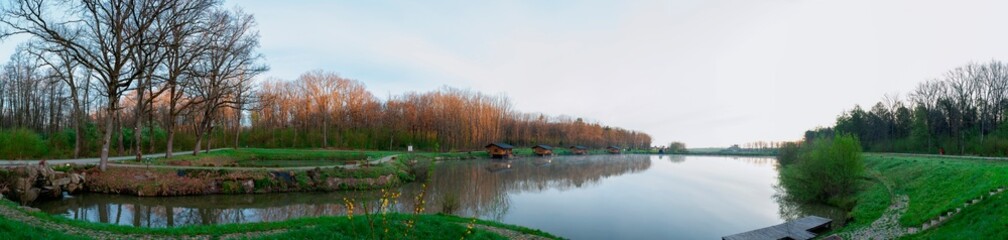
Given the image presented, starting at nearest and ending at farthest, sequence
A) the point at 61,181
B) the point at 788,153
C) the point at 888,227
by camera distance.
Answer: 1. the point at 888,227
2. the point at 61,181
3. the point at 788,153

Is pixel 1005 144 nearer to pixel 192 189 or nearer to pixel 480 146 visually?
pixel 192 189

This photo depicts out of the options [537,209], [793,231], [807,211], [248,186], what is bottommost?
[807,211]

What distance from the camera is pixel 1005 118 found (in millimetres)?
36531

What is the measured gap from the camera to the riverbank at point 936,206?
373 inches

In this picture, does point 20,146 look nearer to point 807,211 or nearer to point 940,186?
point 807,211

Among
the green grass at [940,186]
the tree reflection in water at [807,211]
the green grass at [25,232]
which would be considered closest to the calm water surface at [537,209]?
the tree reflection in water at [807,211]

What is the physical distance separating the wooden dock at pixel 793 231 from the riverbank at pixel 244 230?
668cm

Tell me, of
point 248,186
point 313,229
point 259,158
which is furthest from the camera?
point 259,158

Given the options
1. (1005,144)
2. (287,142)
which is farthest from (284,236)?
(287,142)

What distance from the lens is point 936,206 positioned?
42.2 ft

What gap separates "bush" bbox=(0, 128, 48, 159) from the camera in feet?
69.6

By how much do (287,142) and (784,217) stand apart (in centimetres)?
5009

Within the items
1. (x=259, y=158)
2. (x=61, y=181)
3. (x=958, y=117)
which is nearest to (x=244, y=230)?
(x=61, y=181)

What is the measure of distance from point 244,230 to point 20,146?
76.7 ft
